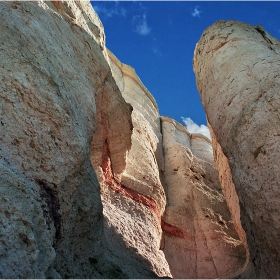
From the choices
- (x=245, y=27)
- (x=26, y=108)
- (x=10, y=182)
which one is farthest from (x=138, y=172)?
(x=10, y=182)

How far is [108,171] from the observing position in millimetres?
8031

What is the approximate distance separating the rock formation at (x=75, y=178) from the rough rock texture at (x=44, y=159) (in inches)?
0.5

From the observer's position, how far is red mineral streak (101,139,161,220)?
7845 millimetres

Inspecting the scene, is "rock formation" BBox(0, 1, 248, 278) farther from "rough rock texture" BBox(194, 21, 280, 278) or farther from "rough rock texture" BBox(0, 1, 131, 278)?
"rough rock texture" BBox(194, 21, 280, 278)

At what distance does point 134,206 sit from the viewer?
8094 mm

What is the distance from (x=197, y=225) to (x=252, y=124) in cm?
570

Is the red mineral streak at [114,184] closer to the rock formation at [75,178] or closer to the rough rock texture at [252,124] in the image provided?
A: the rock formation at [75,178]

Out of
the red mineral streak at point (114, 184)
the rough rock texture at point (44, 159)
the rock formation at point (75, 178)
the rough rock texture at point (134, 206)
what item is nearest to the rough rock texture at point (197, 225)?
the rock formation at point (75, 178)

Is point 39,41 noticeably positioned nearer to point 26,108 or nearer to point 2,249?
point 26,108

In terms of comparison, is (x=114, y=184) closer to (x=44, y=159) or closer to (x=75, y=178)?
(x=75, y=178)

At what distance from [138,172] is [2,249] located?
711cm

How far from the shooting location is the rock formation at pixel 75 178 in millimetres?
3186

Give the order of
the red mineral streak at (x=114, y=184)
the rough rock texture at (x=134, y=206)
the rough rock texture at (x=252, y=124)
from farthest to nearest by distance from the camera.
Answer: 1. the red mineral streak at (x=114, y=184)
2. the rough rock texture at (x=134, y=206)
3. the rough rock texture at (x=252, y=124)

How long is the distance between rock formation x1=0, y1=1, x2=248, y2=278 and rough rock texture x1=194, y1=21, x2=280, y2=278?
6.26 ft
